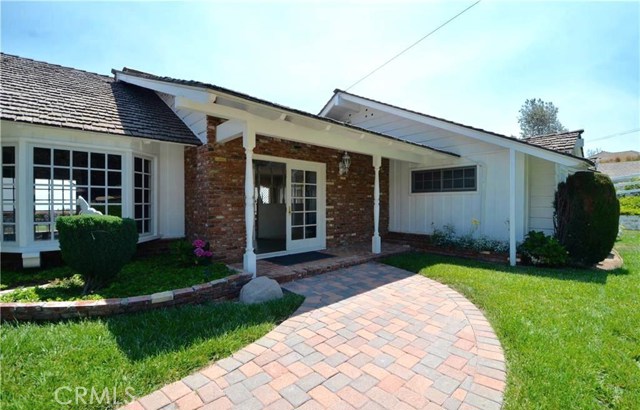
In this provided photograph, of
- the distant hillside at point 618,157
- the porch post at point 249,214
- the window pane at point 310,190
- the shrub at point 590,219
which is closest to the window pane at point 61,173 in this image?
the porch post at point 249,214

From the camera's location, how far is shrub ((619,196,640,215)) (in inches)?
612

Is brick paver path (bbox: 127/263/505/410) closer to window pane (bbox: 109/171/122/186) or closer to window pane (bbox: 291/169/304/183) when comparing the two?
window pane (bbox: 291/169/304/183)

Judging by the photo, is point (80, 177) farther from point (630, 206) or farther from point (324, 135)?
point (630, 206)

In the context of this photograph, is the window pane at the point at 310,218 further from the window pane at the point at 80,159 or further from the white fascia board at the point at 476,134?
the window pane at the point at 80,159

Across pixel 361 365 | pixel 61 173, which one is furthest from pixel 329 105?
pixel 361 365

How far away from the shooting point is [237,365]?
2.74 metres

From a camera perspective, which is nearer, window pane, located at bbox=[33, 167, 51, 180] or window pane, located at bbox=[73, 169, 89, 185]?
window pane, located at bbox=[33, 167, 51, 180]

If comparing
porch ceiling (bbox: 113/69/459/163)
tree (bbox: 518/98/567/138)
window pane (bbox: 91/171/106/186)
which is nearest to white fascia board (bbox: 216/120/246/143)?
porch ceiling (bbox: 113/69/459/163)

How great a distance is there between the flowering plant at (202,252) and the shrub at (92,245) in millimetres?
1306

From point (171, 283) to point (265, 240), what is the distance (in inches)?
201

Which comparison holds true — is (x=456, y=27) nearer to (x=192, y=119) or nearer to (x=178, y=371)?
(x=192, y=119)

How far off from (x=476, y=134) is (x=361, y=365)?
6586 mm

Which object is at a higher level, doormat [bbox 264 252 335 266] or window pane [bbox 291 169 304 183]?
window pane [bbox 291 169 304 183]

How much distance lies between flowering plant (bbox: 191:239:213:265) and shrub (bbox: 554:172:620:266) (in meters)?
8.00
